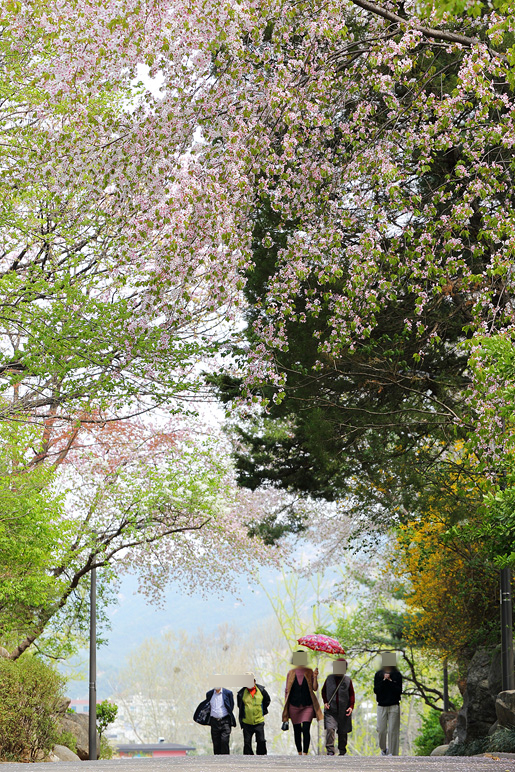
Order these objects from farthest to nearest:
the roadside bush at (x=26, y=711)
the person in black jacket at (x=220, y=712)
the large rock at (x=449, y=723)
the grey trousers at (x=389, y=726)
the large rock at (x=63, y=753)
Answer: the large rock at (x=449, y=723) → the large rock at (x=63, y=753) → the roadside bush at (x=26, y=711) → the grey trousers at (x=389, y=726) → the person in black jacket at (x=220, y=712)

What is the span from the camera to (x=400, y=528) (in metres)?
16.9

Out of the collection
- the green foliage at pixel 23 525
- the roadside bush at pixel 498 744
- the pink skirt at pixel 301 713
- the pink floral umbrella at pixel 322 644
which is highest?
the green foliage at pixel 23 525

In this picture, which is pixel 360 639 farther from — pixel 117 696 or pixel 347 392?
pixel 117 696

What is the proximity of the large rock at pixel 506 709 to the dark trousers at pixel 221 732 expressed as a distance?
13.1 ft

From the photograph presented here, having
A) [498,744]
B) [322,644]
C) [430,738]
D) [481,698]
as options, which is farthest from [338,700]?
[430,738]

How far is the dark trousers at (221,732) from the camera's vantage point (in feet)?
39.7

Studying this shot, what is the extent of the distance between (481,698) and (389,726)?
3.09 m

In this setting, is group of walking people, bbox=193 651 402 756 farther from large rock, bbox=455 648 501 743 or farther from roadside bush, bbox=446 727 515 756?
large rock, bbox=455 648 501 743

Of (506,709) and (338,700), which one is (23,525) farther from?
(506,709)

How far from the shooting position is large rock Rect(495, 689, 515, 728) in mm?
12180

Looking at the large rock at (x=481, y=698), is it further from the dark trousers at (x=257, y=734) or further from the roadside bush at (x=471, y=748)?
the dark trousers at (x=257, y=734)

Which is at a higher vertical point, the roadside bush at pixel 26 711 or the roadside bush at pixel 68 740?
the roadside bush at pixel 26 711

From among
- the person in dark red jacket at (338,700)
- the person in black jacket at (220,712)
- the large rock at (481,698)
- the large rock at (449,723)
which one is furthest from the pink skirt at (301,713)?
the large rock at (449,723)

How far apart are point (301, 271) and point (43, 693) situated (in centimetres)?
967
